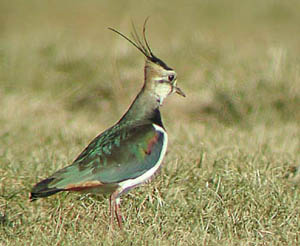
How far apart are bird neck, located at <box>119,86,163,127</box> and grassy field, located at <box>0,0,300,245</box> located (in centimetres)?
42

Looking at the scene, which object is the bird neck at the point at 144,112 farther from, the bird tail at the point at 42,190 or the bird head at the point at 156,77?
the bird tail at the point at 42,190

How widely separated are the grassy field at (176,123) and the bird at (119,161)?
231mm

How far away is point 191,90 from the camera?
27.5 ft

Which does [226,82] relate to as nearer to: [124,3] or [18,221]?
[18,221]

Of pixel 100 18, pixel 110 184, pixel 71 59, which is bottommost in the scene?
pixel 100 18

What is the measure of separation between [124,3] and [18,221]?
10.6 m

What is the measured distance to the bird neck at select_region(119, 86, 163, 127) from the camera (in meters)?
4.87

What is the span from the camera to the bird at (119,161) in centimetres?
435

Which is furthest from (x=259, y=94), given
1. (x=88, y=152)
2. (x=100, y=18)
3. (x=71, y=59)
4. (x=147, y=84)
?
(x=100, y=18)

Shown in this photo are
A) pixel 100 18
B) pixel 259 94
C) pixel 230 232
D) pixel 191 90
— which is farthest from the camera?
pixel 100 18

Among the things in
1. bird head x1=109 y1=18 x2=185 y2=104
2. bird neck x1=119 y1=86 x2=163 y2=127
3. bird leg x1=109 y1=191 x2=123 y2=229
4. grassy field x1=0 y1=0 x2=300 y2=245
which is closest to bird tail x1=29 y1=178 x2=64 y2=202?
grassy field x1=0 y1=0 x2=300 y2=245

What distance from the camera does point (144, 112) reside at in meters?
4.89

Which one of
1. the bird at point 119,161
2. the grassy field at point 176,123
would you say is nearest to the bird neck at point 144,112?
→ the bird at point 119,161

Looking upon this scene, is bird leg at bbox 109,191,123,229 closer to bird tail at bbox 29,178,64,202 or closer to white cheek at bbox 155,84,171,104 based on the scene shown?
bird tail at bbox 29,178,64,202
